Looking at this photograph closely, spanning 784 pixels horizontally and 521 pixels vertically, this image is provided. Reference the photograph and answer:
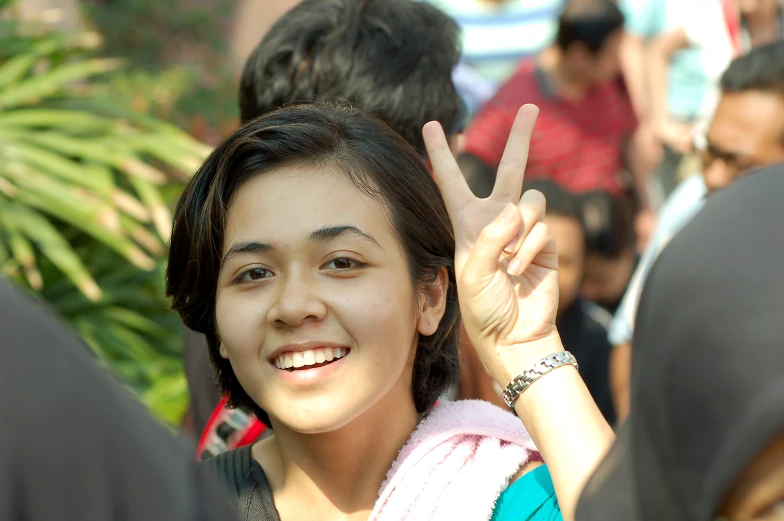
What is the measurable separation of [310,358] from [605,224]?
3449mm

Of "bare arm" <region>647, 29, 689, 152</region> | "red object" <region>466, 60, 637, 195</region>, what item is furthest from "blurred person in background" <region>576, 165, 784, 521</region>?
"bare arm" <region>647, 29, 689, 152</region>

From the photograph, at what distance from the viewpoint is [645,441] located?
46.3 inches

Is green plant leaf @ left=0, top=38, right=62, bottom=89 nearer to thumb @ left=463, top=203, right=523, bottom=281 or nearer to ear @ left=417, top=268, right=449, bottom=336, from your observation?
ear @ left=417, top=268, right=449, bottom=336

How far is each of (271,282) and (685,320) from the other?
100 centimetres

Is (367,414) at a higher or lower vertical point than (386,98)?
lower

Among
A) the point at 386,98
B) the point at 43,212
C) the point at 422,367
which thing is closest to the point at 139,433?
the point at 422,367

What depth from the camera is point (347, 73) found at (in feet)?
8.27

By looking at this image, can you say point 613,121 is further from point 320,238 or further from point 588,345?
point 320,238

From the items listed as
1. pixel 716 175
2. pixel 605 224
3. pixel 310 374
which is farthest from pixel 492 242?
pixel 605 224

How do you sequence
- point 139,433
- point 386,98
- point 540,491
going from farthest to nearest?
1. point 386,98
2. point 540,491
3. point 139,433

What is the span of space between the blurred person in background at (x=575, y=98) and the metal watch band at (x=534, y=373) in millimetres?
3372

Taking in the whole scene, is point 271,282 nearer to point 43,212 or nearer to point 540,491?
point 540,491

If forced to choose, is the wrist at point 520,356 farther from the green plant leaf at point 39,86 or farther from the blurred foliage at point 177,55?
the blurred foliage at point 177,55

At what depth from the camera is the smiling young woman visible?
1923 millimetres
